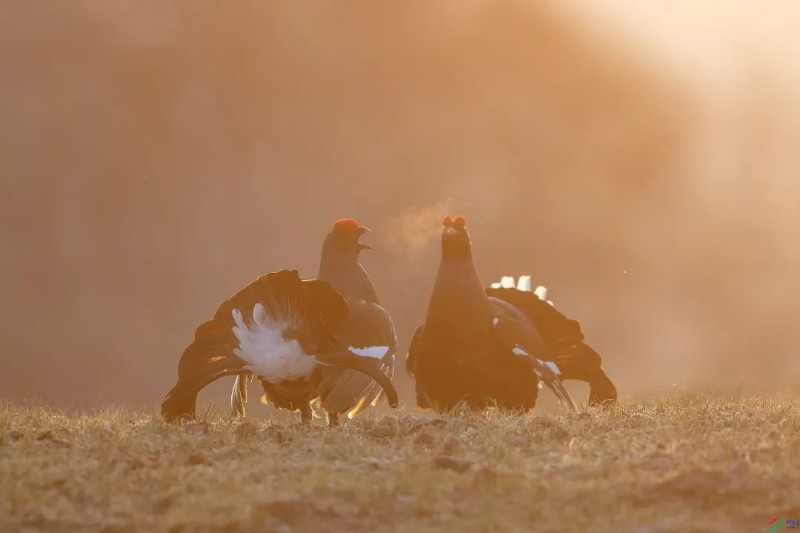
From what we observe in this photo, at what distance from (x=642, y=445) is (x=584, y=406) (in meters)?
2.74

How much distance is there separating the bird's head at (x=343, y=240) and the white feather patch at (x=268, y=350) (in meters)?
1.45

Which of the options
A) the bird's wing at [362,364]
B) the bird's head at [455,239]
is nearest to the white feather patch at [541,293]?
the bird's head at [455,239]

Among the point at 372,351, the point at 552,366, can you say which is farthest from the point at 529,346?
the point at 372,351

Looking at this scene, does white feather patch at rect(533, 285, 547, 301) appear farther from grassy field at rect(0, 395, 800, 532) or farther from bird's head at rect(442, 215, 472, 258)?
grassy field at rect(0, 395, 800, 532)

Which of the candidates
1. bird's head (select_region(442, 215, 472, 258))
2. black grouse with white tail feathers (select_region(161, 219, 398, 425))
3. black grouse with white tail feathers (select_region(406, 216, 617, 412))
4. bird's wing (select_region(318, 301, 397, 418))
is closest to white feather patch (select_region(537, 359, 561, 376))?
black grouse with white tail feathers (select_region(406, 216, 617, 412))

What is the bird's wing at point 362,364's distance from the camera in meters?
8.39

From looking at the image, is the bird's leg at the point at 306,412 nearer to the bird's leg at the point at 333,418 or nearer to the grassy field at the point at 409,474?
the bird's leg at the point at 333,418

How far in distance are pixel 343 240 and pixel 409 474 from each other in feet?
14.5

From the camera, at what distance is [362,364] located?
8367mm

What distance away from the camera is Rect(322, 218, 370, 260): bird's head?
389 inches

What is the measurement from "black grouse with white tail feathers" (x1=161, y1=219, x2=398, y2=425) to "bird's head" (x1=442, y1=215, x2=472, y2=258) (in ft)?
4.32

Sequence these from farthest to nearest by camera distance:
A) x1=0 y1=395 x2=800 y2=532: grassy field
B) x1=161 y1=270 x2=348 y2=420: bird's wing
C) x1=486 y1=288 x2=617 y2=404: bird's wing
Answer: x1=486 y1=288 x2=617 y2=404: bird's wing
x1=161 y1=270 x2=348 y2=420: bird's wing
x1=0 y1=395 x2=800 y2=532: grassy field

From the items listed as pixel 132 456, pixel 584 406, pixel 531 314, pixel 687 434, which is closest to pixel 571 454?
pixel 687 434

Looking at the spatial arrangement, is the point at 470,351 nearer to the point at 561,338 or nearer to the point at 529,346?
the point at 529,346
